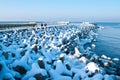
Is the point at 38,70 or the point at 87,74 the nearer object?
the point at 38,70

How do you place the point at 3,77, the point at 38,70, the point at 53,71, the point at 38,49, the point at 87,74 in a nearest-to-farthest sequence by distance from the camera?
the point at 3,77 < the point at 38,70 < the point at 53,71 < the point at 87,74 < the point at 38,49

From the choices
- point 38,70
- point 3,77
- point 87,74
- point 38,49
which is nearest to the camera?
point 3,77

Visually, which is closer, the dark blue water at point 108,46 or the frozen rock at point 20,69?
the frozen rock at point 20,69

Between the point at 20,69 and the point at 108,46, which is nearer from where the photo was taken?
the point at 20,69

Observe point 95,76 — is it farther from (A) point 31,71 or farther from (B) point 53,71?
(A) point 31,71

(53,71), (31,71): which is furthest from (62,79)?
(31,71)

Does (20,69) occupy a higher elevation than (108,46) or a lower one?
higher

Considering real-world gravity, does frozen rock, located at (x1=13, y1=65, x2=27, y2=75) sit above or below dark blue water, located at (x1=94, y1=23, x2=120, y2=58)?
above

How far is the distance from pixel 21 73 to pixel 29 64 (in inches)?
40.2

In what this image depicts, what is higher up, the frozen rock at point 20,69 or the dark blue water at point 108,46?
the frozen rock at point 20,69

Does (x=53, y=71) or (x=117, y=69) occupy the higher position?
(x=53, y=71)

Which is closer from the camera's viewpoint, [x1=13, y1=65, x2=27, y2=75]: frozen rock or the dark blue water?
[x1=13, y1=65, x2=27, y2=75]: frozen rock

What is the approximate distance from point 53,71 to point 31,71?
1.08 metres

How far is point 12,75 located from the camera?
10898 mm
